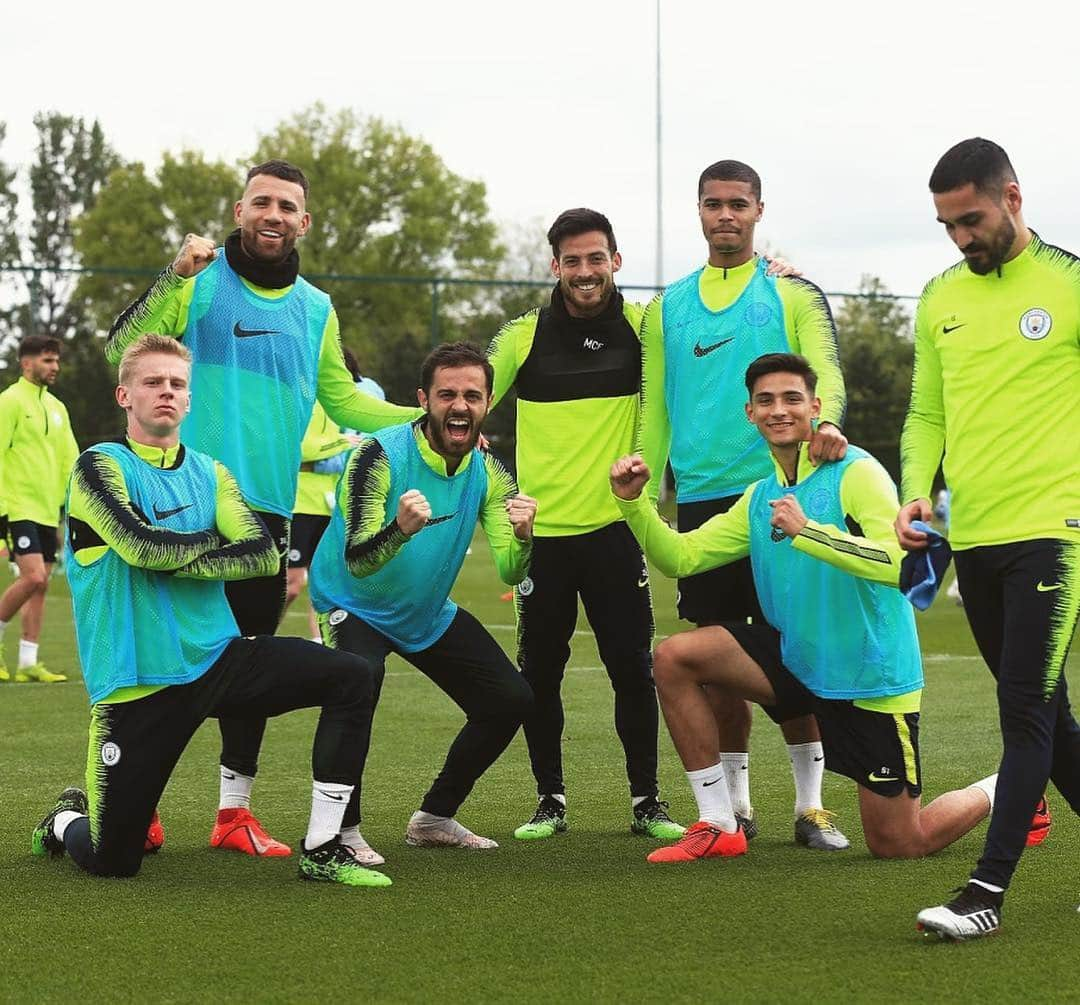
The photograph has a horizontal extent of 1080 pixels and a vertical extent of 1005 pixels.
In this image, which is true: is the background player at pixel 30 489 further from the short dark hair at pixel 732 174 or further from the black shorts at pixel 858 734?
the black shorts at pixel 858 734

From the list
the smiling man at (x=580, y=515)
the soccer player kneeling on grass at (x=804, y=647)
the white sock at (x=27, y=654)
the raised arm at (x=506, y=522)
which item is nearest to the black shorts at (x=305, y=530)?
the white sock at (x=27, y=654)

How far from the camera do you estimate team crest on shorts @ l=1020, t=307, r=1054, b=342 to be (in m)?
4.54

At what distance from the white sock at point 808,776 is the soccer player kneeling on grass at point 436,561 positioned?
1.03 m

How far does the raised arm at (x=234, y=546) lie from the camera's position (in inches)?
205

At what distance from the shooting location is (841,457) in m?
5.60

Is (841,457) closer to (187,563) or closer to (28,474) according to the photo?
(187,563)

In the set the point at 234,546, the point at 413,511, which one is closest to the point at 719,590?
the point at 413,511

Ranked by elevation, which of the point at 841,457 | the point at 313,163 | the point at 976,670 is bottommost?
the point at 976,670

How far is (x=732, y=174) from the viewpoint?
6.05 meters

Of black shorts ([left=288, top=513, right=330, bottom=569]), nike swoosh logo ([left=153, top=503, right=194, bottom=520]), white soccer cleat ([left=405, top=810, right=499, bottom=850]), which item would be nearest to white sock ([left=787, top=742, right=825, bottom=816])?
white soccer cleat ([left=405, top=810, right=499, bottom=850])

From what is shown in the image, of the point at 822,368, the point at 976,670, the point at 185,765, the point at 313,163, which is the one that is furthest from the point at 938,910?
the point at 313,163

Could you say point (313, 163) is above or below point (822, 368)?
above

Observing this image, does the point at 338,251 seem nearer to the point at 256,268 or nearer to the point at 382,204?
the point at 382,204

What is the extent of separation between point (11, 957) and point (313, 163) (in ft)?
195
